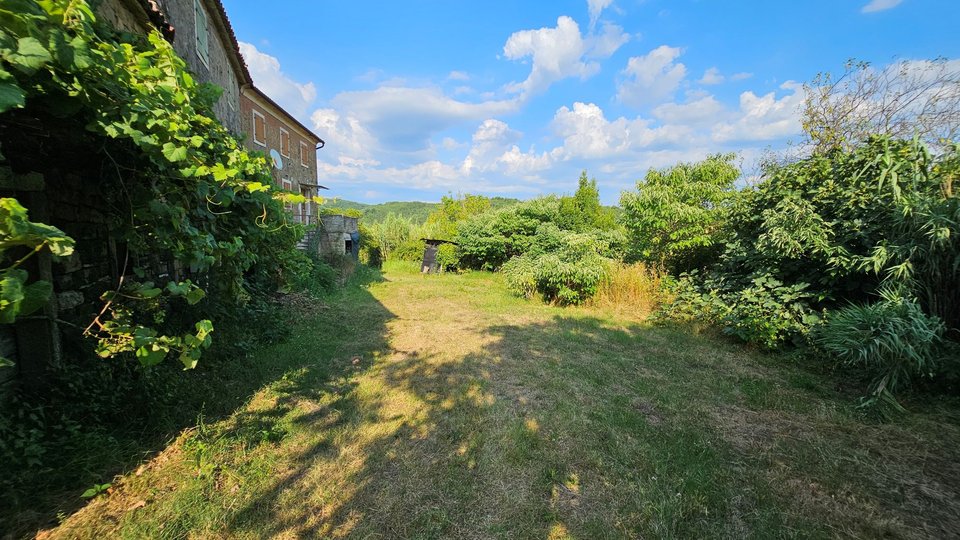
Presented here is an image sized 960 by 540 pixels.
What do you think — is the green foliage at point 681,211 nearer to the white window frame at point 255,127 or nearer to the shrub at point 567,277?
the shrub at point 567,277

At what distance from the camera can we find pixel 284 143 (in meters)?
16.0

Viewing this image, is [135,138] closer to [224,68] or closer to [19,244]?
[19,244]

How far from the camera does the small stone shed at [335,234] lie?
12812mm

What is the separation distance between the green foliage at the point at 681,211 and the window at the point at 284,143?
14.7 metres

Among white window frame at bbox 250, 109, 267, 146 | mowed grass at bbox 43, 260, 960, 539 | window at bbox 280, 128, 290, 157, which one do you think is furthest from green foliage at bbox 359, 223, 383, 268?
mowed grass at bbox 43, 260, 960, 539

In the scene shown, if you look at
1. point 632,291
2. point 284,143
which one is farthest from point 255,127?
point 632,291

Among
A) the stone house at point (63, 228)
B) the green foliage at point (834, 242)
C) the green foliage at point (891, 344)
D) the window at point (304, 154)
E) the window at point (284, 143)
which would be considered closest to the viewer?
the stone house at point (63, 228)

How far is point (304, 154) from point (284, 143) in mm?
2593

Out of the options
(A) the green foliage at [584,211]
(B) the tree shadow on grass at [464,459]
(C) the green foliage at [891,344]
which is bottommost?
(B) the tree shadow on grass at [464,459]

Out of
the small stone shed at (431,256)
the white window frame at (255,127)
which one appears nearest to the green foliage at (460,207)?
the small stone shed at (431,256)

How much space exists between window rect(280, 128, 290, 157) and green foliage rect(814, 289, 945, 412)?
18.0 metres

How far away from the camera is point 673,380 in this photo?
3.79m

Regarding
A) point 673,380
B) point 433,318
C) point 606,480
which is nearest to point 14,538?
point 606,480

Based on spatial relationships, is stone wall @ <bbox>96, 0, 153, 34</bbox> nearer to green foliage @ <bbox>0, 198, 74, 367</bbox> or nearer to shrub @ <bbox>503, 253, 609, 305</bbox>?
green foliage @ <bbox>0, 198, 74, 367</bbox>
